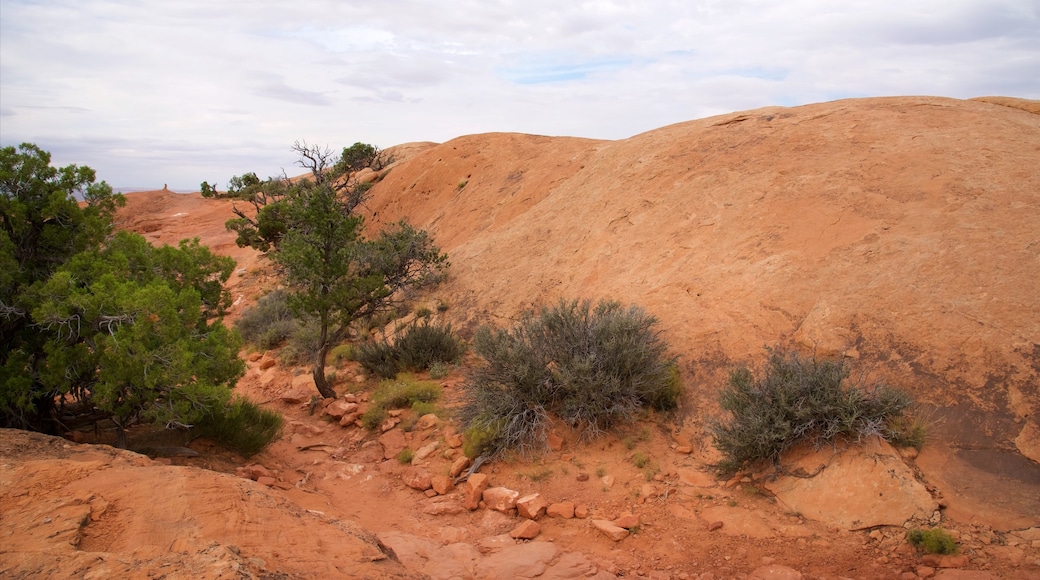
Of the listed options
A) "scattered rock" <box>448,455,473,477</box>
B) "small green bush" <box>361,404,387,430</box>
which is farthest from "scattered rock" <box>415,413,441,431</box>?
"scattered rock" <box>448,455,473,477</box>

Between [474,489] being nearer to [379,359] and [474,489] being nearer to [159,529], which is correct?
[159,529]

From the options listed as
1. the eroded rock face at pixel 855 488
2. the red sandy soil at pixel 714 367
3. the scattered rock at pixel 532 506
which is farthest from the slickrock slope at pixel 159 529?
the eroded rock face at pixel 855 488

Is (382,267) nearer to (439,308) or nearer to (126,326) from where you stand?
(439,308)

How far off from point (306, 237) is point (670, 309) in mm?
4768

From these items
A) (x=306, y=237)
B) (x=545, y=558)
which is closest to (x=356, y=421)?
(x=306, y=237)

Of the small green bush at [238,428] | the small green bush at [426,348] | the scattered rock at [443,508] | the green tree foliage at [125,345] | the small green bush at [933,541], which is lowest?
the scattered rock at [443,508]

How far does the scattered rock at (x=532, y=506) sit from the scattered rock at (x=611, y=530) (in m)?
0.47

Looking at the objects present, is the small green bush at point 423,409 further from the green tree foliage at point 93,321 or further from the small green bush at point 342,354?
the small green bush at point 342,354

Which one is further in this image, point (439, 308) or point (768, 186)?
point (439, 308)

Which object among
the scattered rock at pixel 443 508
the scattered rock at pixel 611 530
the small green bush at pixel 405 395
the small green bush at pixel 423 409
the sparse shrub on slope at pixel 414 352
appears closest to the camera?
the scattered rock at pixel 611 530

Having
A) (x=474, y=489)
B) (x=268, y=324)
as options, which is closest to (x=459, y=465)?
(x=474, y=489)

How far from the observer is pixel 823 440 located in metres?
5.09

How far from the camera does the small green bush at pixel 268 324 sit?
37.4 ft

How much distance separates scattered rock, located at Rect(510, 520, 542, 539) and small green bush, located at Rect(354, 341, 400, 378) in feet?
13.8
